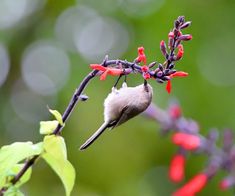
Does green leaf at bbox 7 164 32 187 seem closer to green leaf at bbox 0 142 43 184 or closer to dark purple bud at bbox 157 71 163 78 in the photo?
green leaf at bbox 0 142 43 184

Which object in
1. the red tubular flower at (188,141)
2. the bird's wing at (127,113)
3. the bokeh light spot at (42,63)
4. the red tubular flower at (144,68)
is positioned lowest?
the bokeh light spot at (42,63)

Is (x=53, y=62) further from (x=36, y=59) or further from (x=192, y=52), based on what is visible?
(x=192, y=52)

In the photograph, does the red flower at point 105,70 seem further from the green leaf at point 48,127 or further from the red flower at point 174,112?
the red flower at point 174,112

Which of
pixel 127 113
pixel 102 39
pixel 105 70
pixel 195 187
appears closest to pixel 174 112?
pixel 195 187

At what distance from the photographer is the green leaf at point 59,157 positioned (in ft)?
5.20

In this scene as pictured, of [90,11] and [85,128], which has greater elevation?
[90,11]

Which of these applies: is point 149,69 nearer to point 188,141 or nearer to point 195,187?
point 188,141

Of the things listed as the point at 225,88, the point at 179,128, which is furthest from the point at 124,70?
the point at 225,88

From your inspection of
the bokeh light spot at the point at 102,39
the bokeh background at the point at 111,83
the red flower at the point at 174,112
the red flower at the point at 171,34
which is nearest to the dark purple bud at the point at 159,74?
the red flower at the point at 171,34

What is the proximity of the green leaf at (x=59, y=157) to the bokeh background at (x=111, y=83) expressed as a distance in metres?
5.14

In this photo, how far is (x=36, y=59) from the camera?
9664 mm

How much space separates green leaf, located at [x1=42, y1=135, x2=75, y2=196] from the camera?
158 centimetres

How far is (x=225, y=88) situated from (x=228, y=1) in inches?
50.1

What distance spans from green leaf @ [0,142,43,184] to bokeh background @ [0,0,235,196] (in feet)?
17.2
